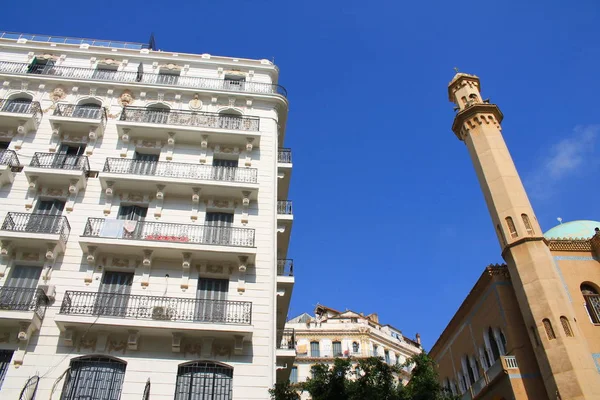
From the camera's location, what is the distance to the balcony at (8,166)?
61.7 feet

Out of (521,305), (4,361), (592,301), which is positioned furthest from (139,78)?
(592,301)

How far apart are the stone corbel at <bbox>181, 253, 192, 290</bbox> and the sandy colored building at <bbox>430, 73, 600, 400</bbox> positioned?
12670 mm

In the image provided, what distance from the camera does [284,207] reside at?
2138 cm

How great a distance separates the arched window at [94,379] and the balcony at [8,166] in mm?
7733

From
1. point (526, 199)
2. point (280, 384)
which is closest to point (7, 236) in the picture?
point (280, 384)

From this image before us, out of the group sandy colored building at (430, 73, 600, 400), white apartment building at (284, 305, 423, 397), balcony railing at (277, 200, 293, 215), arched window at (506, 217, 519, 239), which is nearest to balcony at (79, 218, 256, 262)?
balcony railing at (277, 200, 293, 215)

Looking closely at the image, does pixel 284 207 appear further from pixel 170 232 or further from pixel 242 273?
pixel 170 232

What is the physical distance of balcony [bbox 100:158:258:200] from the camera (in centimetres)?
1906

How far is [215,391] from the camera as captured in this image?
50.2 feet

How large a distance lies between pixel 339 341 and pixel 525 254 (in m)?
34.2

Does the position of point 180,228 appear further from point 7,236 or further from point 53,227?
point 7,236

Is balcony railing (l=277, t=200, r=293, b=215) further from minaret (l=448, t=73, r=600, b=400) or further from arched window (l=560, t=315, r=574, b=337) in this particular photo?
arched window (l=560, t=315, r=574, b=337)

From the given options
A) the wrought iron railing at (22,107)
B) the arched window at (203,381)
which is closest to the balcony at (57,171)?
the wrought iron railing at (22,107)

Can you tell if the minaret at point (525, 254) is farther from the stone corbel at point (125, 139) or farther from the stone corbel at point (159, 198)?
the stone corbel at point (125, 139)
